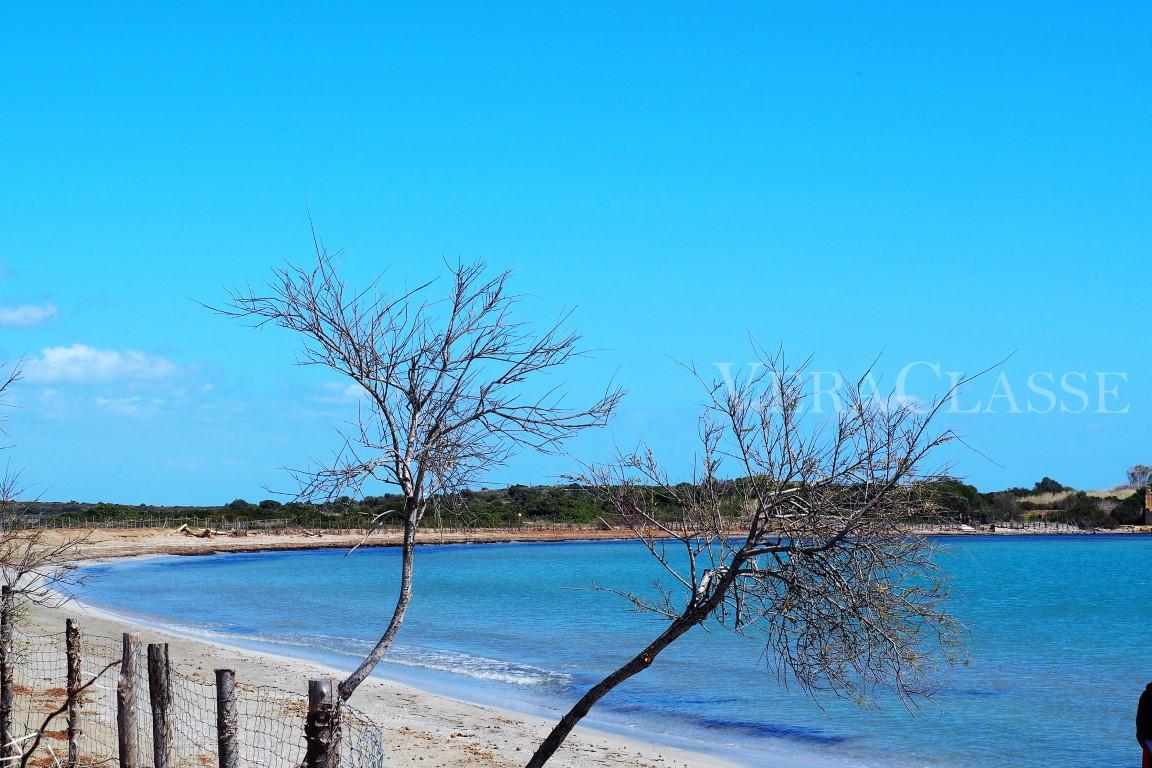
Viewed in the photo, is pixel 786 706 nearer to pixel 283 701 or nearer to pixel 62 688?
pixel 283 701

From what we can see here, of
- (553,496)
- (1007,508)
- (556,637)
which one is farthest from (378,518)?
(1007,508)

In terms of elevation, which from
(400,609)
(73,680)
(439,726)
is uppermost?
(400,609)

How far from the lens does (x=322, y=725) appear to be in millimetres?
7180

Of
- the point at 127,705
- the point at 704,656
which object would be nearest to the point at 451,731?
the point at 127,705

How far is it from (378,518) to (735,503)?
113 inches

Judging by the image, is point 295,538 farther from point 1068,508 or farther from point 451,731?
point 1068,508

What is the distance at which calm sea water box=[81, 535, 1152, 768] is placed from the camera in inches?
730

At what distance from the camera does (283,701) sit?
17.3 meters

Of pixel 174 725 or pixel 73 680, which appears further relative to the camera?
pixel 174 725

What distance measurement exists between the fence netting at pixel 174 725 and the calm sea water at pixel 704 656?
4.73 meters

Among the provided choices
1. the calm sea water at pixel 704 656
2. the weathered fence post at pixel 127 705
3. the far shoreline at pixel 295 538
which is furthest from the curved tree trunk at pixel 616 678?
the far shoreline at pixel 295 538

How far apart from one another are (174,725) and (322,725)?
6.96 metres

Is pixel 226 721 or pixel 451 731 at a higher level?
pixel 226 721

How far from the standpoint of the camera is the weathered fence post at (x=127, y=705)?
343 inches
